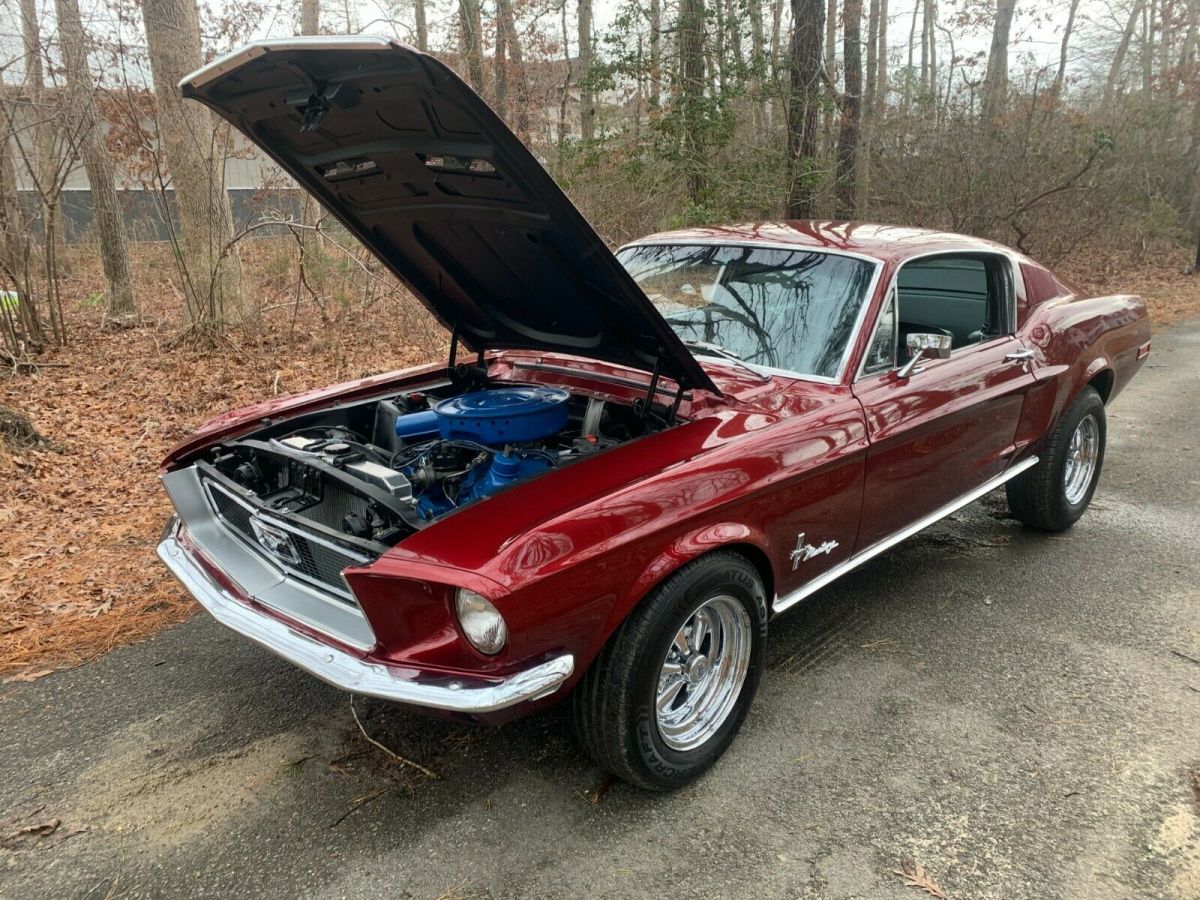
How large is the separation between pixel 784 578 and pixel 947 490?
1.19 meters

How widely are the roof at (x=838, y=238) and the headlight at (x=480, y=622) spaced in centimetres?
225

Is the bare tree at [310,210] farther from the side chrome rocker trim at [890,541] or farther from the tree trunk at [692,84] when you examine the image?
the tree trunk at [692,84]

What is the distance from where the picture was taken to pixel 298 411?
11.3 ft

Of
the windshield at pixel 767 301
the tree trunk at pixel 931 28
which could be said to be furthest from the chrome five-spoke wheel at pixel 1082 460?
the tree trunk at pixel 931 28

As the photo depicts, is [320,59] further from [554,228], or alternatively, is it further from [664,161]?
[664,161]

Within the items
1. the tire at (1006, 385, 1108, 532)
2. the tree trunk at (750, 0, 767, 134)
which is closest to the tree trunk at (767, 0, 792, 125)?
the tree trunk at (750, 0, 767, 134)

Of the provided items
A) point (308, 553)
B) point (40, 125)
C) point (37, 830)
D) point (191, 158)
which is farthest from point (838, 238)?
point (40, 125)

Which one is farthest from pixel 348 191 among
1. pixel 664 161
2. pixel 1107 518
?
pixel 664 161

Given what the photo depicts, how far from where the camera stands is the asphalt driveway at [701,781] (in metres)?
2.22

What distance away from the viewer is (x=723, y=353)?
3271 millimetres

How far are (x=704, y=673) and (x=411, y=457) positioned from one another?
51.4 inches

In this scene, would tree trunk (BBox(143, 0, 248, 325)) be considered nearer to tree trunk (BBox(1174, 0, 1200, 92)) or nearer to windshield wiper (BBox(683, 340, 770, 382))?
windshield wiper (BBox(683, 340, 770, 382))

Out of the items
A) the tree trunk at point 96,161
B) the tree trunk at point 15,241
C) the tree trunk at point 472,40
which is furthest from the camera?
the tree trunk at point 472,40

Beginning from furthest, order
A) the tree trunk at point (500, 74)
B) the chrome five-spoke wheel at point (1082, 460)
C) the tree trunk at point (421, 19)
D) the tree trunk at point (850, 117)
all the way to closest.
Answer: the tree trunk at point (421, 19) < the tree trunk at point (500, 74) < the tree trunk at point (850, 117) < the chrome five-spoke wheel at point (1082, 460)
